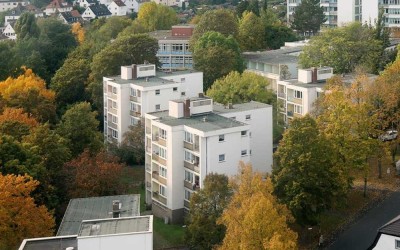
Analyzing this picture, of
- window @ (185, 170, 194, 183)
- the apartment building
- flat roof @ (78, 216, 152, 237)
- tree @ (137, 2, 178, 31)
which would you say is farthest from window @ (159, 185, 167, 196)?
tree @ (137, 2, 178, 31)

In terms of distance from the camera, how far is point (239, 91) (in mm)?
54062

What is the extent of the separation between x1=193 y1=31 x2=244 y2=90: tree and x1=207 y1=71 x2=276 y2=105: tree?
7407 mm

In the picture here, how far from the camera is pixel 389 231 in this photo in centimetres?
2927

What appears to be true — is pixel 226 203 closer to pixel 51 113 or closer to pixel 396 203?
pixel 396 203

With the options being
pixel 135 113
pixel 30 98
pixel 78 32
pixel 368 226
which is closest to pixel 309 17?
pixel 78 32

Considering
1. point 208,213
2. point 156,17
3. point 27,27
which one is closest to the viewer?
point 208,213

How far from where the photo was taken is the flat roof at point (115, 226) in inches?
1126

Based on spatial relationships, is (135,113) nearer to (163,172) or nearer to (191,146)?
(163,172)

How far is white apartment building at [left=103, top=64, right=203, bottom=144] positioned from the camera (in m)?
52.6

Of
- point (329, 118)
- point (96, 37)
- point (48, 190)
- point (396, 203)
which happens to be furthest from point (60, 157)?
point (96, 37)

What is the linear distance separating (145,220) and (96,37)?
55070 mm

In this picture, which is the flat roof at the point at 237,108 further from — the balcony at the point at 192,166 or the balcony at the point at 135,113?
the balcony at the point at 135,113

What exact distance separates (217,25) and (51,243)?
45497mm

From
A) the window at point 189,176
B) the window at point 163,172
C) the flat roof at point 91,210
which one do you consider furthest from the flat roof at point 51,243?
the window at point 163,172
